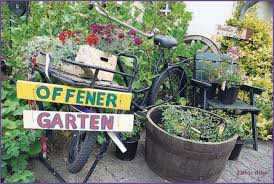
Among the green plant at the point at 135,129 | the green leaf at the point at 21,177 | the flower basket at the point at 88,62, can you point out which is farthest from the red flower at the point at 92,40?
the green leaf at the point at 21,177

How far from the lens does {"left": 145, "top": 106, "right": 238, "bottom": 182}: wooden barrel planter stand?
130 inches

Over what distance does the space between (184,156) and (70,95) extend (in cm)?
143

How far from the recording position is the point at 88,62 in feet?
9.33

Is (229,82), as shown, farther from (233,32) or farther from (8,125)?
(8,125)

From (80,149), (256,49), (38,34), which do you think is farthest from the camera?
(256,49)

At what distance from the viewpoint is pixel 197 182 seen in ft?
11.5

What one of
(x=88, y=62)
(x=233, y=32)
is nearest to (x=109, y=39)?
(x=88, y=62)

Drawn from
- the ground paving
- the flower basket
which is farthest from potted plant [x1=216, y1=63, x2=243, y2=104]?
the flower basket

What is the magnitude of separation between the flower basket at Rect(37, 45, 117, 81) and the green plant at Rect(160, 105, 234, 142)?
3.24ft

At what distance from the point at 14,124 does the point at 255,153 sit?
10.8 ft

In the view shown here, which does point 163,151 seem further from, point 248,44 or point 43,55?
point 248,44

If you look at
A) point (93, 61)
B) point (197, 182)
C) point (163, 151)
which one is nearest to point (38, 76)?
point (93, 61)

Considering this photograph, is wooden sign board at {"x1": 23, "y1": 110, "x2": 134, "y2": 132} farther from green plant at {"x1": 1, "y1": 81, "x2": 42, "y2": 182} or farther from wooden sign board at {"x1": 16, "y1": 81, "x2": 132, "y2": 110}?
green plant at {"x1": 1, "y1": 81, "x2": 42, "y2": 182}

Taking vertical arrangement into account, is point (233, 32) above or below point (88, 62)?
above
